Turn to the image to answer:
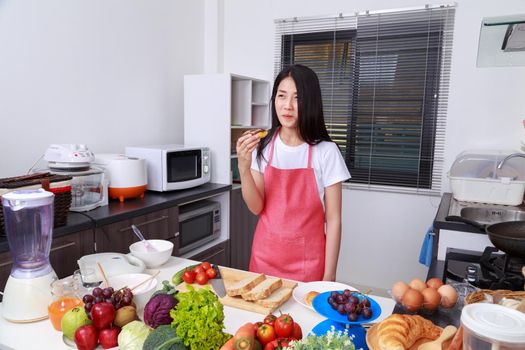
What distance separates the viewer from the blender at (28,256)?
1.15m

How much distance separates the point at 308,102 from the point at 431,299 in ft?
2.81

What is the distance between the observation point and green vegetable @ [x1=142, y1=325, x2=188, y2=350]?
0.86 m

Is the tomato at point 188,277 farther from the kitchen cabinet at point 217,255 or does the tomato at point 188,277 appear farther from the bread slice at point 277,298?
the kitchen cabinet at point 217,255

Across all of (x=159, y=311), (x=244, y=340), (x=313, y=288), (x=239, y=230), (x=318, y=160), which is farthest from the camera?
(x=239, y=230)

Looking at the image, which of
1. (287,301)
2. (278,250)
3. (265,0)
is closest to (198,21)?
(265,0)

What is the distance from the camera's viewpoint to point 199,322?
873 mm

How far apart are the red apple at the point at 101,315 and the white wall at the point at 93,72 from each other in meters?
1.47

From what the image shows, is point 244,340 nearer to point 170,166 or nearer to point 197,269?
point 197,269

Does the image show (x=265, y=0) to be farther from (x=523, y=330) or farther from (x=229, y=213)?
Result: (x=523, y=330)

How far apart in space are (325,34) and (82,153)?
220cm

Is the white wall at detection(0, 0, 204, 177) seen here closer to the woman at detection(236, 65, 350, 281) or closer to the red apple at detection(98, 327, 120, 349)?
the woman at detection(236, 65, 350, 281)

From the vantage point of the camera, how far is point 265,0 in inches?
138

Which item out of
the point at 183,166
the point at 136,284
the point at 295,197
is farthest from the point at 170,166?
the point at 136,284

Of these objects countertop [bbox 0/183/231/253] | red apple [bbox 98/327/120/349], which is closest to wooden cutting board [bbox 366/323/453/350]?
red apple [bbox 98/327/120/349]
